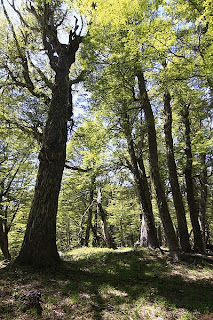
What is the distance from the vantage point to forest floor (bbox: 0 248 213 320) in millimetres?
3094

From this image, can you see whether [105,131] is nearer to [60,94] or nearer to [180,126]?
[60,94]

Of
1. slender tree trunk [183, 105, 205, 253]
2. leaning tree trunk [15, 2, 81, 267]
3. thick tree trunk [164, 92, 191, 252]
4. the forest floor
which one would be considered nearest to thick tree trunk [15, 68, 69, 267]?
leaning tree trunk [15, 2, 81, 267]

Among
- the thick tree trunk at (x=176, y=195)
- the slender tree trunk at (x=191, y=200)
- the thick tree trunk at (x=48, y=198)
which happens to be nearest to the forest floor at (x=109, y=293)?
the thick tree trunk at (x=48, y=198)

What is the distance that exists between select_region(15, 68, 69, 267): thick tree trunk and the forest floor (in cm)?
39

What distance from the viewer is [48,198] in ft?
16.7

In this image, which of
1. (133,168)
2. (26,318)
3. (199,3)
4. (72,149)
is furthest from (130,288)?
(72,149)

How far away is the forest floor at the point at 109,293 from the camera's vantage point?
309 cm

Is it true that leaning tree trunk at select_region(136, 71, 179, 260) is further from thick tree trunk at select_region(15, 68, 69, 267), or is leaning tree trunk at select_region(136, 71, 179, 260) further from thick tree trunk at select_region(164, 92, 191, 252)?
thick tree trunk at select_region(15, 68, 69, 267)

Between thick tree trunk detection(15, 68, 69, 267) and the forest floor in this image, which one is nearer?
the forest floor

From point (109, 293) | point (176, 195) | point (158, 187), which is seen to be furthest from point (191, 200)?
point (109, 293)

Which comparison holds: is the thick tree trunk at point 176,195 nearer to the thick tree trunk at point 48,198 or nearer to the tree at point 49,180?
the tree at point 49,180

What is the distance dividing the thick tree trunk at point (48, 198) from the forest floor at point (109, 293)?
1.28ft

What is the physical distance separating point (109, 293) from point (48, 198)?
2586 millimetres

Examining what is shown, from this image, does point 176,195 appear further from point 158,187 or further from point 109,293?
point 109,293
